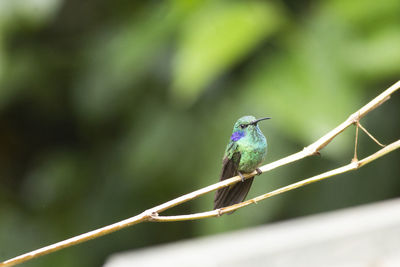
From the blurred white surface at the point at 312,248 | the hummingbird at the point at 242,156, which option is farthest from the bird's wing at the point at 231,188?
the blurred white surface at the point at 312,248

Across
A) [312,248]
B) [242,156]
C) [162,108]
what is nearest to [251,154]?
[242,156]

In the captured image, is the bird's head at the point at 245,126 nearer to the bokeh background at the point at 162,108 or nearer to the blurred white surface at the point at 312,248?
the blurred white surface at the point at 312,248

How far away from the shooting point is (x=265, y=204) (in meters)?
1.82

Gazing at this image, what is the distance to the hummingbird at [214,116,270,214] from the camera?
20.8 inches

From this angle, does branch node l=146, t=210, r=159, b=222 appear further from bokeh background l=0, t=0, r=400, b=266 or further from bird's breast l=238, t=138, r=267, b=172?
bokeh background l=0, t=0, r=400, b=266

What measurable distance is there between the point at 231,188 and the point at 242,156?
0.04 metres

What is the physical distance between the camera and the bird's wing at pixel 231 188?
1.69 ft

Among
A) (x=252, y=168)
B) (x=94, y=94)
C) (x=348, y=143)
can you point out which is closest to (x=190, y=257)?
(x=348, y=143)

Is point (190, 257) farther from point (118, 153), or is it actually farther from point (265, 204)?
point (118, 153)

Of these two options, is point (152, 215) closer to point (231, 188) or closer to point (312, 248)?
point (231, 188)

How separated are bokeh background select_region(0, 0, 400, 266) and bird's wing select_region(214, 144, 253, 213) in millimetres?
929

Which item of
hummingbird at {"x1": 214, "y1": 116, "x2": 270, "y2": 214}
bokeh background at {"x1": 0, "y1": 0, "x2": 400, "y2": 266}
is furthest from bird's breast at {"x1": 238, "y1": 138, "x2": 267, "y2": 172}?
bokeh background at {"x1": 0, "y1": 0, "x2": 400, "y2": 266}

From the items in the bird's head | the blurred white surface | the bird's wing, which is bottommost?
the blurred white surface

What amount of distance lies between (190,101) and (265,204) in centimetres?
41
